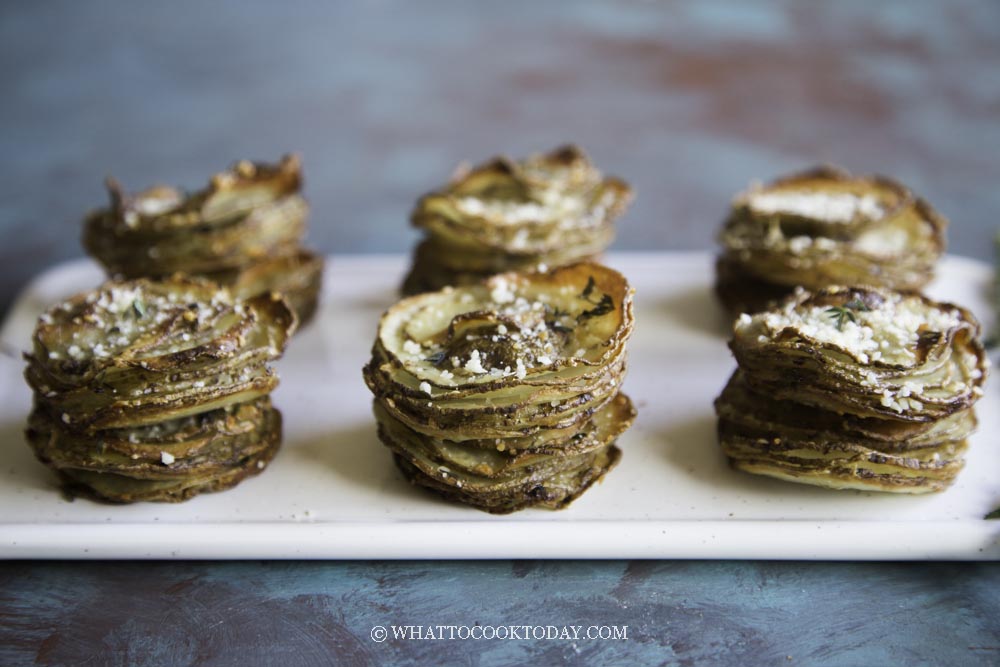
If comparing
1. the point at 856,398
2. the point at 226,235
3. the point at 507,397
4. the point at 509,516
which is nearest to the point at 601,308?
the point at 507,397

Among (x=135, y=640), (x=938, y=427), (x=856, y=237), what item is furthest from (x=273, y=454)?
(x=856, y=237)

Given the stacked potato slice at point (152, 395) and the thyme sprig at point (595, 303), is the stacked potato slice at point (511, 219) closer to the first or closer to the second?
the thyme sprig at point (595, 303)

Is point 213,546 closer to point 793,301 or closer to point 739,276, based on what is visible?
point 793,301

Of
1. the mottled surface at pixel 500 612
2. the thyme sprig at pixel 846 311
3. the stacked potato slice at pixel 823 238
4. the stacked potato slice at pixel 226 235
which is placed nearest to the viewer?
the mottled surface at pixel 500 612

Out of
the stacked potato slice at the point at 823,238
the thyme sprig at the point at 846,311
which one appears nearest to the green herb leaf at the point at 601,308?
the thyme sprig at the point at 846,311

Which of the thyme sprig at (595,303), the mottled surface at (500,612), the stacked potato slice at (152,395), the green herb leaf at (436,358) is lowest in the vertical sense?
the mottled surface at (500,612)

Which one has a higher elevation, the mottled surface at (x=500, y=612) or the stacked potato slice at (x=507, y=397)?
the stacked potato slice at (x=507, y=397)

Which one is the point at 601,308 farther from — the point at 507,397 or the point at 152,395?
the point at 152,395
